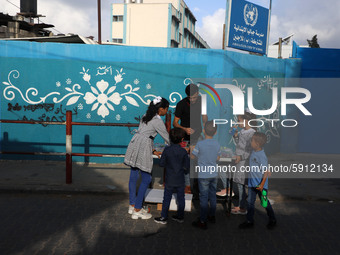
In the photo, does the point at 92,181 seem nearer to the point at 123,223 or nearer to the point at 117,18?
the point at 123,223

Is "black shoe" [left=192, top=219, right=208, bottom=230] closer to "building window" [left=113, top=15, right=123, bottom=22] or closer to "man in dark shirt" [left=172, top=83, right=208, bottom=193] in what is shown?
"man in dark shirt" [left=172, top=83, right=208, bottom=193]

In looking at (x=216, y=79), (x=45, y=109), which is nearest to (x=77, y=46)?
(x=45, y=109)

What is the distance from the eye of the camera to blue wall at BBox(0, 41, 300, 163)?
8.41 meters

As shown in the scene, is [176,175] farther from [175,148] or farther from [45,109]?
[45,109]

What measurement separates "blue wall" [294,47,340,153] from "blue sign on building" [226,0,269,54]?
4.14ft

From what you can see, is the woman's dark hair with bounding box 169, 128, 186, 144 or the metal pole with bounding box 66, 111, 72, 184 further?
the metal pole with bounding box 66, 111, 72, 184

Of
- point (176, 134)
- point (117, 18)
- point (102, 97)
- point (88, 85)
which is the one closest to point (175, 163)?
point (176, 134)

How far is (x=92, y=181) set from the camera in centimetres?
680

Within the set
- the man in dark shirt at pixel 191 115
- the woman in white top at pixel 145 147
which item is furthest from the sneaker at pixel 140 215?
the man in dark shirt at pixel 191 115

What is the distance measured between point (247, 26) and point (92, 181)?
6.80m

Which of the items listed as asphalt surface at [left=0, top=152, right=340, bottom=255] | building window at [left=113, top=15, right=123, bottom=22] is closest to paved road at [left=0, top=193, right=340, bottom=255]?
asphalt surface at [left=0, top=152, right=340, bottom=255]

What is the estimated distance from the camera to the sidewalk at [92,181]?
20.5 ft

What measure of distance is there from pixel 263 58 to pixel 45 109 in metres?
5.90

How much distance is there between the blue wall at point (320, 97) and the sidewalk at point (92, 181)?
1.92 metres
